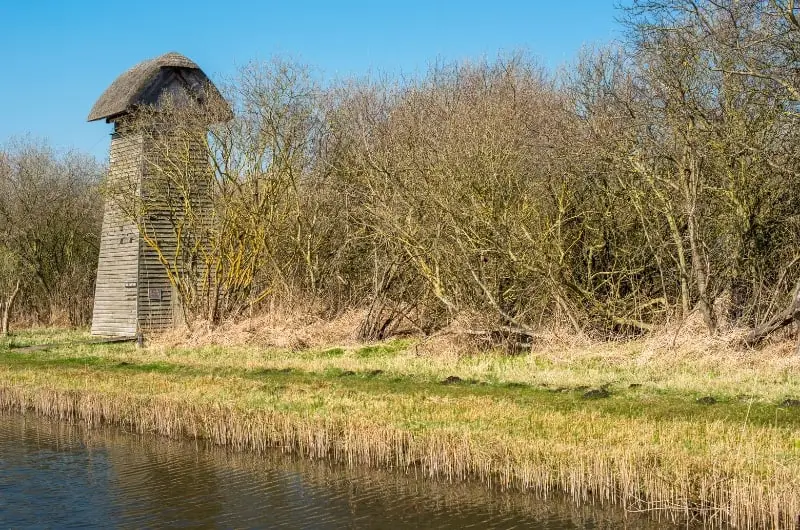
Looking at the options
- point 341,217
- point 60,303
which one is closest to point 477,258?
point 341,217

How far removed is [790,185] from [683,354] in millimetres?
4599

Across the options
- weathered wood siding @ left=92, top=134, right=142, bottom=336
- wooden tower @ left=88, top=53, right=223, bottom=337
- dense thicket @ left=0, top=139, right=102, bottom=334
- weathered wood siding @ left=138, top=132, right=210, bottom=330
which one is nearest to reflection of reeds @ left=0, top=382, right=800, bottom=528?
weathered wood siding @ left=138, top=132, right=210, bottom=330

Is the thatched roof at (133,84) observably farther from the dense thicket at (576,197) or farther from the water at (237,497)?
the water at (237,497)

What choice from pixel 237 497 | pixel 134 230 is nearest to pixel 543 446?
pixel 237 497

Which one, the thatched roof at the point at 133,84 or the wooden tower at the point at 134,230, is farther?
the thatched roof at the point at 133,84

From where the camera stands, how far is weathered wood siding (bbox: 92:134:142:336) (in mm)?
31875

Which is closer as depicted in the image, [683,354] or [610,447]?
[610,447]

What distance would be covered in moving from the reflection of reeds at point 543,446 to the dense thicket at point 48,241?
26012mm

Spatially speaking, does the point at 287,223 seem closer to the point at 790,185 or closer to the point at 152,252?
the point at 152,252

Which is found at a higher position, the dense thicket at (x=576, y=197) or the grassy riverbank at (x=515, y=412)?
the dense thicket at (x=576, y=197)

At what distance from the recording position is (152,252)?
Answer: 32.0 m

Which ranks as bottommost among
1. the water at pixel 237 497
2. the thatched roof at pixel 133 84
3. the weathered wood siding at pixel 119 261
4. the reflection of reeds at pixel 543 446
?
the water at pixel 237 497

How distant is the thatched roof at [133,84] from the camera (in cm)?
3225

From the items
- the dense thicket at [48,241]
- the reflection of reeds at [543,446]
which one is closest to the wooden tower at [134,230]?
the dense thicket at [48,241]
